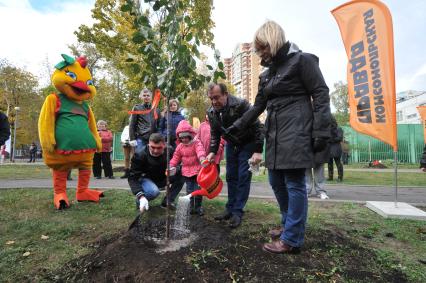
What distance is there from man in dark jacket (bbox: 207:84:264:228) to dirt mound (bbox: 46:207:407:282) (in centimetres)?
69

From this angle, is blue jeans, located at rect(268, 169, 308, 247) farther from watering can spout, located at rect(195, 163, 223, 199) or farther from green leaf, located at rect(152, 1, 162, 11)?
green leaf, located at rect(152, 1, 162, 11)

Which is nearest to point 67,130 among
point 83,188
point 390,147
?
point 83,188

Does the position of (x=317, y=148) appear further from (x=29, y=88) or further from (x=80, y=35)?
(x=29, y=88)

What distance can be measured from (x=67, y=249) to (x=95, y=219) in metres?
0.98

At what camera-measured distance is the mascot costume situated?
14.3 ft

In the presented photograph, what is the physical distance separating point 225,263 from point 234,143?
158cm

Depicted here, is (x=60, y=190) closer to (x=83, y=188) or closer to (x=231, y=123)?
(x=83, y=188)

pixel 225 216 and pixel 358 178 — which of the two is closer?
pixel 225 216

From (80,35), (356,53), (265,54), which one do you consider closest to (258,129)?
(265,54)

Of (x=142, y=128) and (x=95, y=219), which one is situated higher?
(x=142, y=128)

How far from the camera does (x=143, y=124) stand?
19.9 ft

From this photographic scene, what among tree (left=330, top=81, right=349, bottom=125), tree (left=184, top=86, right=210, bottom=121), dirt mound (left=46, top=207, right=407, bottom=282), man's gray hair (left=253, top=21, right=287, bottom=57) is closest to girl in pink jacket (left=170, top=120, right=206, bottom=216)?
dirt mound (left=46, top=207, right=407, bottom=282)

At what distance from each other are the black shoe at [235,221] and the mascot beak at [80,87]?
299cm

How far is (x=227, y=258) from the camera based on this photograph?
2527mm
